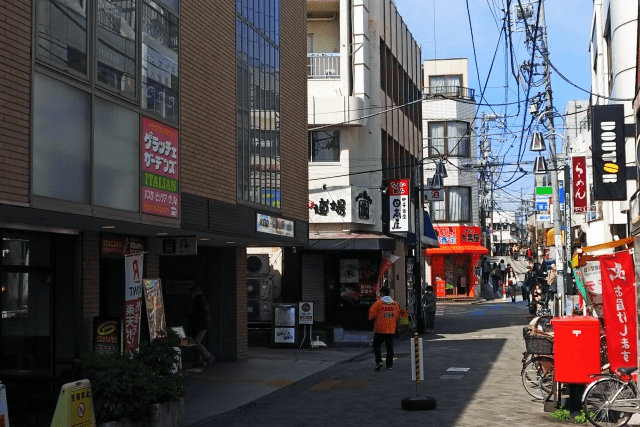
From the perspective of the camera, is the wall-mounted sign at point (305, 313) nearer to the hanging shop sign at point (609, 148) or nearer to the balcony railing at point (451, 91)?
the hanging shop sign at point (609, 148)

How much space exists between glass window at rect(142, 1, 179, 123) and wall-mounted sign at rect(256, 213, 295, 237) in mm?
4776

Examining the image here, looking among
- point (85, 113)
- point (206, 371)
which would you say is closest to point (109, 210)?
point (85, 113)

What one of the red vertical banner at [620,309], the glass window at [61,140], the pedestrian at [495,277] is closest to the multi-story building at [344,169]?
the red vertical banner at [620,309]

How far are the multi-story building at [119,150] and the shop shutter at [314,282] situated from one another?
9484mm

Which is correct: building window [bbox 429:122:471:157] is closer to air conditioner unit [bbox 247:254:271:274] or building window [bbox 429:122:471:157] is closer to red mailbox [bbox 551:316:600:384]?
air conditioner unit [bbox 247:254:271:274]

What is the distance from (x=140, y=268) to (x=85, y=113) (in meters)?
3.10

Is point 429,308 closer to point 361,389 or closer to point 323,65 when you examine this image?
point 323,65

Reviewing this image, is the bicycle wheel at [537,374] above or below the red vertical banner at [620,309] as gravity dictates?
below

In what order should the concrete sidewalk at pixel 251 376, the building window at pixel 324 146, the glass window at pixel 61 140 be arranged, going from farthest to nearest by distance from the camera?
the building window at pixel 324 146, the concrete sidewalk at pixel 251 376, the glass window at pixel 61 140

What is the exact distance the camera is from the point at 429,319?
31.0 metres

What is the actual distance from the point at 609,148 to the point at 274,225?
24.5 ft

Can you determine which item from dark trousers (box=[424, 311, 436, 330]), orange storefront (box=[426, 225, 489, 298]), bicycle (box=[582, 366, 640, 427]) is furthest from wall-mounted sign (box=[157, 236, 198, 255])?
Result: orange storefront (box=[426, 225, 489, 298])

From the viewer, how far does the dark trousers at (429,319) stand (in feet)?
101

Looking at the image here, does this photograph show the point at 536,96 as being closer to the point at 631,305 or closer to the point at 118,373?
the point at 631,305
